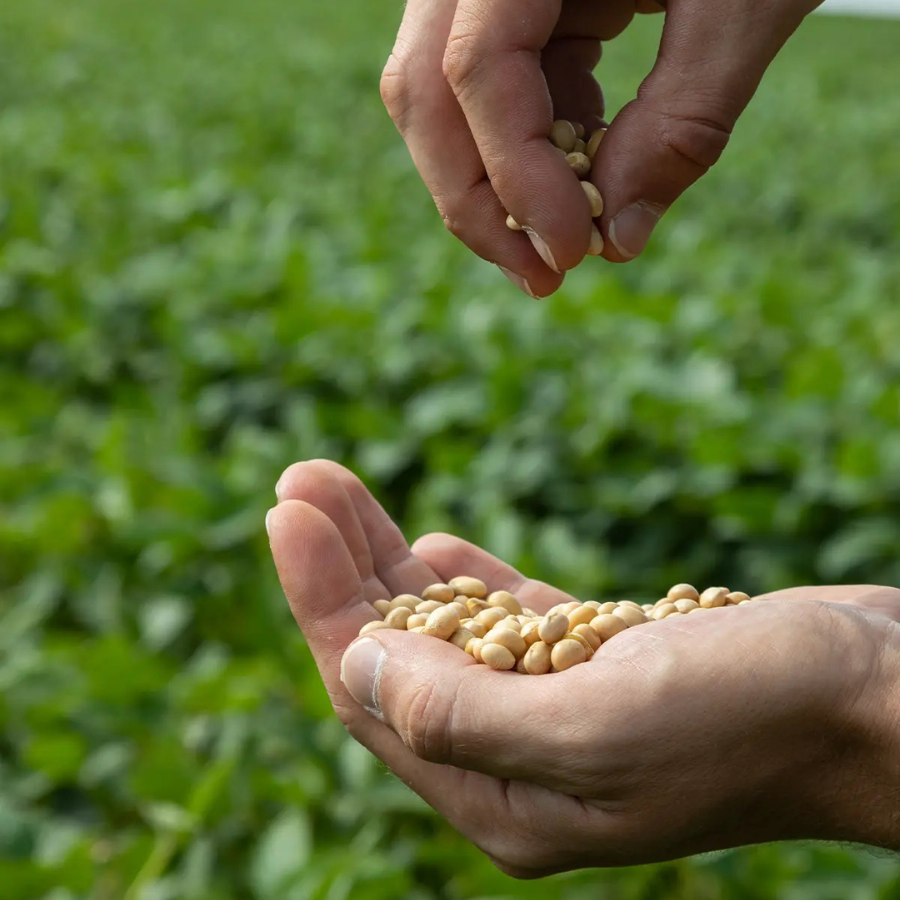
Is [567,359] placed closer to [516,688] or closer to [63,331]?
[63,331]

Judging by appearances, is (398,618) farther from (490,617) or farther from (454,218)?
(454,218)

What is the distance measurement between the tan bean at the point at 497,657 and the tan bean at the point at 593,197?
1.86 feet

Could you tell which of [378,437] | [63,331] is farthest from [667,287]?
[63,331]

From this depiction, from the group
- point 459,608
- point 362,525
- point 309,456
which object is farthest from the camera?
point 309,456

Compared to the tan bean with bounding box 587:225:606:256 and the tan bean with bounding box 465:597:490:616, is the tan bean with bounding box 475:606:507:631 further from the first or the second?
the tan bean with bounding box 587:225:606:256

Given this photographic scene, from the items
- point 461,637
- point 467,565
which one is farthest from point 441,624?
point 467,565

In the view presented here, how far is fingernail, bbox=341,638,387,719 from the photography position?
1.55 meters

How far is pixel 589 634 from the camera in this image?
1.66m

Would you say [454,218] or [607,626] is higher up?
[454,218]

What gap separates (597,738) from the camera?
1.43 m

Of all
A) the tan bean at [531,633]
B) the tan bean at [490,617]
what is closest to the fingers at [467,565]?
the tan bean at [490,617]

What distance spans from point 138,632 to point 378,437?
0.94 meters

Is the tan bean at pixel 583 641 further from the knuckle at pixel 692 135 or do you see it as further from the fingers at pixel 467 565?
the knuckle at pixel 692 135

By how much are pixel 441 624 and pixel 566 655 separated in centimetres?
19
